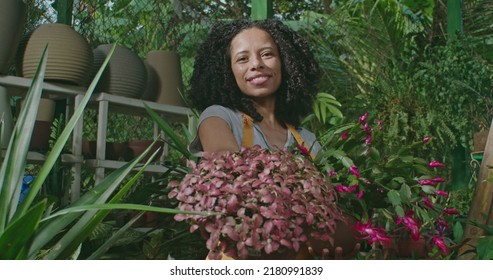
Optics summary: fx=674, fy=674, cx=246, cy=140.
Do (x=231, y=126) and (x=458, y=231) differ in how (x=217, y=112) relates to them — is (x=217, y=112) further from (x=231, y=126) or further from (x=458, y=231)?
(x=458, y=231)

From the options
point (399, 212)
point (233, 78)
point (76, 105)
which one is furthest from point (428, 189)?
point (76, 105)

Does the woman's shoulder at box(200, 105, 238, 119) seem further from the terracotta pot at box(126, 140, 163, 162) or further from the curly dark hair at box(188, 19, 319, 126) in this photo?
the terracotta pot at box(126, 140, 163, 162)

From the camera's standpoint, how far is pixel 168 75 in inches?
149

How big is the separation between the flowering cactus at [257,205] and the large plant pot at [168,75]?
7.12ft

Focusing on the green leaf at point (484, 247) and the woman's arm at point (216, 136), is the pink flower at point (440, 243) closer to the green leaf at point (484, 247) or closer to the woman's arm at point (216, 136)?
the green leaf at point (484, 247)

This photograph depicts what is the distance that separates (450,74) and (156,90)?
5.79 ft

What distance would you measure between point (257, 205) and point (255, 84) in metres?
0.86

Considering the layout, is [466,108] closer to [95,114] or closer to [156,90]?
[156,90]

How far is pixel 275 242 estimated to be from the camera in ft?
4.79

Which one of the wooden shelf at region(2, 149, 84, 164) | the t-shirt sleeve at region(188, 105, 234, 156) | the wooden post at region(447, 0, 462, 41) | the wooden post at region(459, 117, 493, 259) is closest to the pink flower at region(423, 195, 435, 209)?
the t-shirt sleeve at region(188, 105, 234, 156)

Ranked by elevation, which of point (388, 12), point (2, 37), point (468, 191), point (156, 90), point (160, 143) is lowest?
point (468, 191)

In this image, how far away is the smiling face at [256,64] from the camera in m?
2.27

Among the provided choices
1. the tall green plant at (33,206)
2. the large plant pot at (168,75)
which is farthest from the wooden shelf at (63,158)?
the tall green plant at (33,206)
